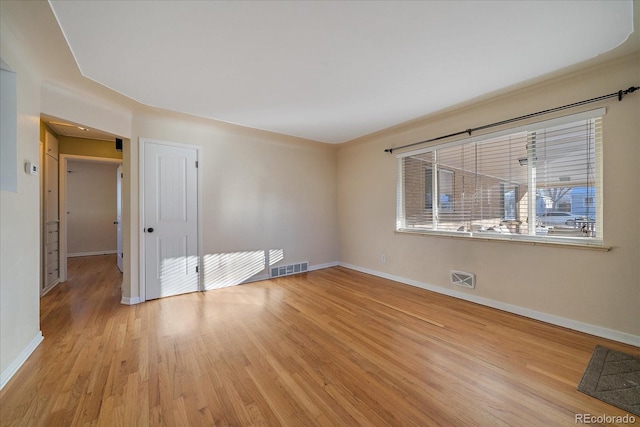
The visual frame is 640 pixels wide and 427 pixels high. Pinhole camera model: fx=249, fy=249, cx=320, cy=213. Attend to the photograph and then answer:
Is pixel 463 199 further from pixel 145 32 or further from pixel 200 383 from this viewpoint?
pixel 145 32

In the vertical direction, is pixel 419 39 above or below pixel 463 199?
above

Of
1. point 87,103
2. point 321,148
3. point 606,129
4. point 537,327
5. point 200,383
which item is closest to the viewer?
point 200,383

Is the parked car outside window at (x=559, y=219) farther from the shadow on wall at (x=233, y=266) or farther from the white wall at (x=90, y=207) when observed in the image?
the white wall at (x=90, y=207)

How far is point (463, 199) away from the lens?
342cm

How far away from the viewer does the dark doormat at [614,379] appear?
1561 millimetres

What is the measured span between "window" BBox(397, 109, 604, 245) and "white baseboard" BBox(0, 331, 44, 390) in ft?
14.5

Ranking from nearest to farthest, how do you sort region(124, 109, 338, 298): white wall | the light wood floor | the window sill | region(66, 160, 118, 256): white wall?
the light wood floor < the window sill < region(124, 109, 338, 298): white wall < region(66, 160, 118, 256): white wall

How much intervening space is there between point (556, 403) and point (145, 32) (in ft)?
Result: 12.1

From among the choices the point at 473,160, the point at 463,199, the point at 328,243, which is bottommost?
the point at 328,243

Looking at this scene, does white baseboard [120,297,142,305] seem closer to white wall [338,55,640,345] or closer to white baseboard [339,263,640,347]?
white wall [338,55,640,345]

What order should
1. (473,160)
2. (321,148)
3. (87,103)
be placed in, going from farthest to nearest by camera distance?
(321,148) < (473,160) < (87,103)

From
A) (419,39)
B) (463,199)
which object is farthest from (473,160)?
(419,39)

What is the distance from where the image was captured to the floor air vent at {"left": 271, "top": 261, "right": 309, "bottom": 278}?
4.50 meters

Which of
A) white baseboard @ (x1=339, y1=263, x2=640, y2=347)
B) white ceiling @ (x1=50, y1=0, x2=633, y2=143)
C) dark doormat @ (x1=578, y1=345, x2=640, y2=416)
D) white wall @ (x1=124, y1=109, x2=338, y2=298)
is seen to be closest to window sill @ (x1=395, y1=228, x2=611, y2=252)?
white baseboard @ (x1=339, y1=263, x2=640, y2=347)
